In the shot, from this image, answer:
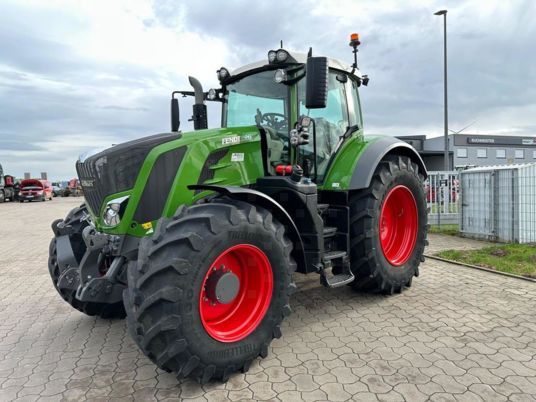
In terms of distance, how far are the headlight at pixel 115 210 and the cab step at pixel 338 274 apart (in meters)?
1.85

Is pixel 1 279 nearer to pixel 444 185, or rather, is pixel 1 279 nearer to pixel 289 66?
pixel 289 66

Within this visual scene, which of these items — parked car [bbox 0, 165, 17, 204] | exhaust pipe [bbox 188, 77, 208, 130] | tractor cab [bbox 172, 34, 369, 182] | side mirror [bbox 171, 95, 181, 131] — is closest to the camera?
tractor cab [bbox 172, 34, 369, 182]

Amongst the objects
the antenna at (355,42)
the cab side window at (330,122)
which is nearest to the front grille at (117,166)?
the cab side window at (330,122)

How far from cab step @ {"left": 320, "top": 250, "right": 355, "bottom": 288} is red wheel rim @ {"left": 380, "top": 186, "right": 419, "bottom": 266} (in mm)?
998

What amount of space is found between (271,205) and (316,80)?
1106mm

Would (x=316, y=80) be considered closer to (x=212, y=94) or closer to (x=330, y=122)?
(x=330, y=122)

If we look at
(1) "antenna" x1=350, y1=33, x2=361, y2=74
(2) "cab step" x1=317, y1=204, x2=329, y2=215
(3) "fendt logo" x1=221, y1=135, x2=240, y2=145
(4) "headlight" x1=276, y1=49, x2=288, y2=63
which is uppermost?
(1) "antenna" x1=350, y1=33, x2=361, y2=74

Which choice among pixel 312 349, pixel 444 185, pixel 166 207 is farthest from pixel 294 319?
pixel 444 185

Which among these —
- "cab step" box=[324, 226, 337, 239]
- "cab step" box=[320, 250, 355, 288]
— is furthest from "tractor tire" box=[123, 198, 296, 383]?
"cab step" box=[324, 226, 337, 239]

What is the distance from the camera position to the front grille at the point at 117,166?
3.33 m

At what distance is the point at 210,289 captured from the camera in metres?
3.13

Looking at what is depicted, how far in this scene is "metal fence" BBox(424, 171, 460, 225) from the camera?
11188mm

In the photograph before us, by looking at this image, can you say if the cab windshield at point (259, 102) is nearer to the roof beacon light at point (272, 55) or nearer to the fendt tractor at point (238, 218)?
the fendt tractor at point (238, 218)

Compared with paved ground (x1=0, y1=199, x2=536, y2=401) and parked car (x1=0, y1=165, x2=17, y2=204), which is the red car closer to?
parked car (x1=0, y1=165, x2=17, y2=204)
